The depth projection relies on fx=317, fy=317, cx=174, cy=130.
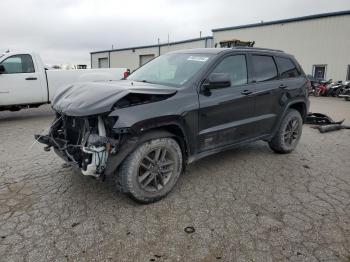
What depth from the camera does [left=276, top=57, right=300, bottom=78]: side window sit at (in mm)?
5328

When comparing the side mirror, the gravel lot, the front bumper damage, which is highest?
the side mirror

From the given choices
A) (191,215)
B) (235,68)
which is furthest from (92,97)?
(235,68)

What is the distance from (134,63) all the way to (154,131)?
31795 mm

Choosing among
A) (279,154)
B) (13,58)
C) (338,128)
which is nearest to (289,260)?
(279,154)

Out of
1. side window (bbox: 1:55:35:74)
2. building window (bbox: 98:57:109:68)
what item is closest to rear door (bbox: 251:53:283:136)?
side window (bbox: 1:55:35:74)

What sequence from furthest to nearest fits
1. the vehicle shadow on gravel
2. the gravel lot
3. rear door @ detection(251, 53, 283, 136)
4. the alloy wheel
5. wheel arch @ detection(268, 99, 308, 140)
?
wheel arch @ detection(268, 99, 308, 140)
rear door @ detection(251, 53, 283, 136)
the vehicle shadow on gravel
the alloy wheel
the gravel lot

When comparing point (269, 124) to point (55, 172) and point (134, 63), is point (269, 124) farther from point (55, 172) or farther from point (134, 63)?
point (134, 63)

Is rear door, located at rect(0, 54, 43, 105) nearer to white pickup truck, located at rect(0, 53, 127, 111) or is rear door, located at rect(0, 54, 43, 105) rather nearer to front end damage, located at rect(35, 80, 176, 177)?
white pickup truck, located at rect(0, 53, 127, 111)

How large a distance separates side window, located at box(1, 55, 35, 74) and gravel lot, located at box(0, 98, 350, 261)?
13.5ft

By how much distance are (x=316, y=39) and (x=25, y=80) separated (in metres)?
18.2

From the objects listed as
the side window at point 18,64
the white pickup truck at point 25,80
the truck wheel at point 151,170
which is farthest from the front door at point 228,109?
the side window at point 18,64

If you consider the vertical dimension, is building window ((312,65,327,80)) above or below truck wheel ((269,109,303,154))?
above

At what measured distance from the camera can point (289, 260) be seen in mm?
2719

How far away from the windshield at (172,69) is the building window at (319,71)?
60.6ft
